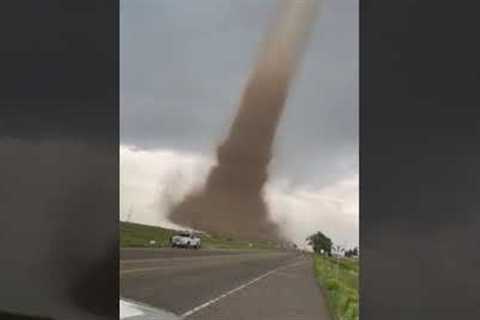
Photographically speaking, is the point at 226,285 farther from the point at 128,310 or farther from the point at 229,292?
the point at 128,310

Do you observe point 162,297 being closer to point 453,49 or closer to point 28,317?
point 28,317

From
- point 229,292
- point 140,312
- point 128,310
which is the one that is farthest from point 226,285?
point 128,310

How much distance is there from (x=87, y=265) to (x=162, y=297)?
1633 millimetres

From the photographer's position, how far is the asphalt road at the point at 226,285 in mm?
12656

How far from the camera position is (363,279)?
36.6 ft

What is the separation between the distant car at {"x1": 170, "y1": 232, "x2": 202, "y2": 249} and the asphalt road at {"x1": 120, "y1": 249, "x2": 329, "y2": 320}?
0.25m

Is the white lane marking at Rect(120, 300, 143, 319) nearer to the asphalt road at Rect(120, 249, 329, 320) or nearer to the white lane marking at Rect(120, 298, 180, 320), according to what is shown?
the white lane marking at Rect(120, 298, 180, 320)

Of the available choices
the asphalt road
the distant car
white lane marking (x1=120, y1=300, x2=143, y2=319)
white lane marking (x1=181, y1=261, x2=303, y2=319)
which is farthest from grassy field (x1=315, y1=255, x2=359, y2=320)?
white lane marking (x1=120, y1=300, x2=143, y2=319)

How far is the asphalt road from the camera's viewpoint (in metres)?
12.7

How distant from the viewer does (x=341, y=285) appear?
1313cm

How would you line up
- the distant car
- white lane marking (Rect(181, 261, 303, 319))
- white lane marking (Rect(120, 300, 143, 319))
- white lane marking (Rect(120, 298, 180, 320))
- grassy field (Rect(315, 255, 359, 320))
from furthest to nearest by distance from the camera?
the distant car → white lane marking (Rect(181, 261, 303, 319)) → white lane marking (Rect(120, 300, 143, 319)) → white lane marking (Rect(120, 298, 180, 320)) → grassy field (Rect(315, 255, 359, 320))

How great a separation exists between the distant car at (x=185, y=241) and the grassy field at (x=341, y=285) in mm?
2218

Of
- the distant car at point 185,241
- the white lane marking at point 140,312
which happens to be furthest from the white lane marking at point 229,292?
the distant car at point 185,241

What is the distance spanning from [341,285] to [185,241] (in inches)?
136
